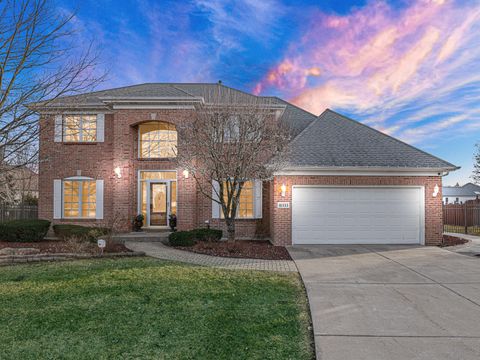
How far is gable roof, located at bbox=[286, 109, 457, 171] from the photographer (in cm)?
1112

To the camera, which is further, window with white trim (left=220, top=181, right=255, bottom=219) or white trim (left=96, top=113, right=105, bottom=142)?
white trim (left=96, top=113, right=105, bottom=142)

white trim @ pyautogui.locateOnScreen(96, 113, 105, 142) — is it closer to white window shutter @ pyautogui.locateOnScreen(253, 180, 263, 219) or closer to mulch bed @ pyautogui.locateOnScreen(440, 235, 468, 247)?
white window shutter @ pyautogui.locateOnScreen(253, 180, 263, 219)

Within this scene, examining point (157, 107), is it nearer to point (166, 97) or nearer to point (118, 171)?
point (166, 97)

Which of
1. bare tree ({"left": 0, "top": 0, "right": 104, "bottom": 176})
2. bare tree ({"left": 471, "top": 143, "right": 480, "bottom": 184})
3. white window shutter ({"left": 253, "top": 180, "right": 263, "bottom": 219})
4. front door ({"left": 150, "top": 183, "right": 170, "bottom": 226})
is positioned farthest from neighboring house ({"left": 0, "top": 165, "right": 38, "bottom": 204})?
bare tree ({"left": 471, "top": 143, "right": 480, "bottom": 184})

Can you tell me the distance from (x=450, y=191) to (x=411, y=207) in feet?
184

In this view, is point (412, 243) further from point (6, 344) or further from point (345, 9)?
point (6, 344)

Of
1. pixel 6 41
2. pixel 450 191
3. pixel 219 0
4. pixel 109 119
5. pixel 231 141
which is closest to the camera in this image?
pixel 6 41

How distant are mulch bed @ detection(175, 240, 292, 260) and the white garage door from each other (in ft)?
5.84

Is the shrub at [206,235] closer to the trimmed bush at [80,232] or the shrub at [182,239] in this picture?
the shrub at [182,239]

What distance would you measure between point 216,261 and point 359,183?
655cm

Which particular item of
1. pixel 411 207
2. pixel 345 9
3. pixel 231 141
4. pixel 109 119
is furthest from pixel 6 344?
pixel 345 9

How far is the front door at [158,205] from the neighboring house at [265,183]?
0.05m

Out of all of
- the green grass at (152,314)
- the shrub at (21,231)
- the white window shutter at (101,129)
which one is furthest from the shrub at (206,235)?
the white window shutter at (101,129)

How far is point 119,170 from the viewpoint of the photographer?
502 inches
